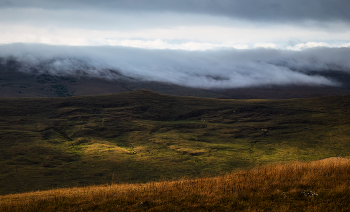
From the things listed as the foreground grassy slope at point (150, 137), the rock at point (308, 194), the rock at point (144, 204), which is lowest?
the foreground grassy slope at point (150, 137)

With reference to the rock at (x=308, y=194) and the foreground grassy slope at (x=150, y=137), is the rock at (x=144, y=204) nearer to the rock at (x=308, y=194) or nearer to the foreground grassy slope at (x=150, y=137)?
the rock at (x=308, y=194)

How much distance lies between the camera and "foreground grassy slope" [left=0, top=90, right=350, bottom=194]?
44.8 metres

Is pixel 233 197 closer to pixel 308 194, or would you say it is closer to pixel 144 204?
pixel 308 194

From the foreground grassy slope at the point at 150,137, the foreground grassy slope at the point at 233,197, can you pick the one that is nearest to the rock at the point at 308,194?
the foreground grassy slope at the point at 233,197

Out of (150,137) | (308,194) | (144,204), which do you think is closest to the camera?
(144,204)

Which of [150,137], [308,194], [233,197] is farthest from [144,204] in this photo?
[150,137]

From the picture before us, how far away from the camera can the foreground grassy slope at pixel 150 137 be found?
147 ft

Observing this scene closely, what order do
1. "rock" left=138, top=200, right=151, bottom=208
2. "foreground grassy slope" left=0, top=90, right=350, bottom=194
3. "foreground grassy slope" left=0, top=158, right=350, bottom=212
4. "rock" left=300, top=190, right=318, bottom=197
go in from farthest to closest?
"foreground grassy slope" left=0, top=90, right=350, bottom=194 < "rock" left=300, top=190, right=318, bottom=197 < "rock" left=138, top=200, right=151, bottom=208 < "foreground grassy slope" left=0, top=158, right=350, bottom=212

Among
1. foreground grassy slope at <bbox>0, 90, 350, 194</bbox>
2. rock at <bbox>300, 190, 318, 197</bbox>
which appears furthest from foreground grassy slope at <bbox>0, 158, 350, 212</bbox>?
foreground grassy slope at <bbox>0, 90, 350, 194</bbox>

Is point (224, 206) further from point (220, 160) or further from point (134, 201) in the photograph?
point (220, 160)

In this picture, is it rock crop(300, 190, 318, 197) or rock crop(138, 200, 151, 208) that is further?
rock crop(300, 190, 318, 197)

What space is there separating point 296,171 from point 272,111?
295 ft

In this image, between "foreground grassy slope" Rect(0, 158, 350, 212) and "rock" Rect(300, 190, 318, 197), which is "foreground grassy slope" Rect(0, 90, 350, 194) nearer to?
"foreground grassy slope" Rect(0, 158, 350, 212)

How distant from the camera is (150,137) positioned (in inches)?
2896
